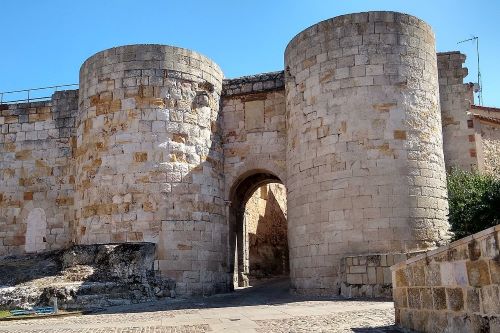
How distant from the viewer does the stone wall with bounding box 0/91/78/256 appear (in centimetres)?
1414

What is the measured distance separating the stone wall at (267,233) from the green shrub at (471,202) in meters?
8.04

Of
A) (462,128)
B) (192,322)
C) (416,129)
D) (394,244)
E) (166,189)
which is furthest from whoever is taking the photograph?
(462,128)

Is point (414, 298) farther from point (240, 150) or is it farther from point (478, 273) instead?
point (240, 150)

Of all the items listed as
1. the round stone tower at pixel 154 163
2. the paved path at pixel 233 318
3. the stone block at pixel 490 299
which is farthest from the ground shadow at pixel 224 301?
the stone block at pixel 490 299

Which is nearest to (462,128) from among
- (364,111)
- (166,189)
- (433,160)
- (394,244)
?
(433,160)

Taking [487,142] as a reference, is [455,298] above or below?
below

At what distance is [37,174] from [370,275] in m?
9.24

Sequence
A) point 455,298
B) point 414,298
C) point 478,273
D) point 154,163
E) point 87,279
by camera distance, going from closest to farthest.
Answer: point 478,273 → point 455,298 → point 414,298 → point 87,279 → point 154,163

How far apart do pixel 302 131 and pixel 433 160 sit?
284cm

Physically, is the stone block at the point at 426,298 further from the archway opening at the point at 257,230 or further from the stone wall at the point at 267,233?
the stone wall at the point at 267,233

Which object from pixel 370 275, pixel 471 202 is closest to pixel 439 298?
pixel 370 275

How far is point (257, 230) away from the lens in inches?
789

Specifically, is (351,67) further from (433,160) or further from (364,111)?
(433,160)

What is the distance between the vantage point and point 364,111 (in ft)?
36.9
